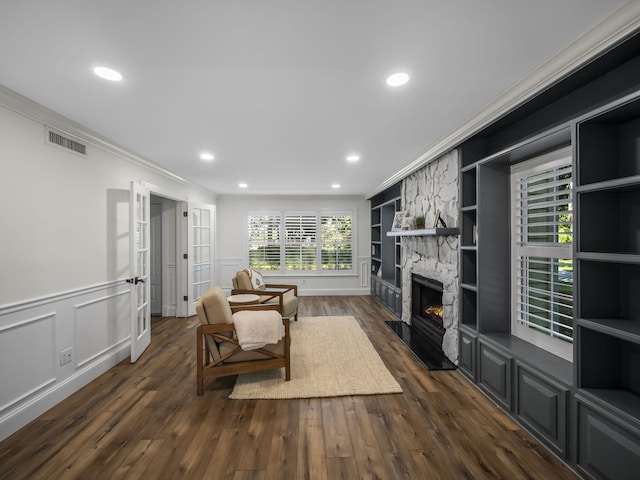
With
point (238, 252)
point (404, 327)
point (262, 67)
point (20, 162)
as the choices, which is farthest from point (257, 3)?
point (238, 252)

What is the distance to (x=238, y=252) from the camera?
24.2 ft

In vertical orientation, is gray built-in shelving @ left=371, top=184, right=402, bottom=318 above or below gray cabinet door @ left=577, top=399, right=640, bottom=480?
above

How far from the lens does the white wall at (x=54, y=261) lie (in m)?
2.16

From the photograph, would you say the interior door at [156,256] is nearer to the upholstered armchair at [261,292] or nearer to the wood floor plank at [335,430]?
the upholstered armchair at [261,292]

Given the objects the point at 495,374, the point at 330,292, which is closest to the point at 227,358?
the point at 495,374

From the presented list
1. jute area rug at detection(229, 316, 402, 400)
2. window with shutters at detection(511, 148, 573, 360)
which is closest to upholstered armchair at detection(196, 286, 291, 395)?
jute area rug at detection(229, 316, 402, 400)

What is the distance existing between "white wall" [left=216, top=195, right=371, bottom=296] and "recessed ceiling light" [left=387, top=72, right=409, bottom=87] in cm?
535

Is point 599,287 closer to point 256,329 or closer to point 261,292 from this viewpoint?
point 256,329

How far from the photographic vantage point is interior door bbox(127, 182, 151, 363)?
11.0 feet

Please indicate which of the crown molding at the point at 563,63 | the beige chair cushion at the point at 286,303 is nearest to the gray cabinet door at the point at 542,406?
the crown molding at the point at 563,63

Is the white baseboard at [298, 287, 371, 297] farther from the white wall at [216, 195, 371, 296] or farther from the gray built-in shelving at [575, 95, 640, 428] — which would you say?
the gray built-in shelving at [575, 95, 640, 428]

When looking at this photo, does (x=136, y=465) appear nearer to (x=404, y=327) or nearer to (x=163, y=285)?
(x=404, y=327)

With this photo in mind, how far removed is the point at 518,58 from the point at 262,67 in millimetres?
1541

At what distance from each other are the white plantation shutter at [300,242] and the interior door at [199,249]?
1.88m
